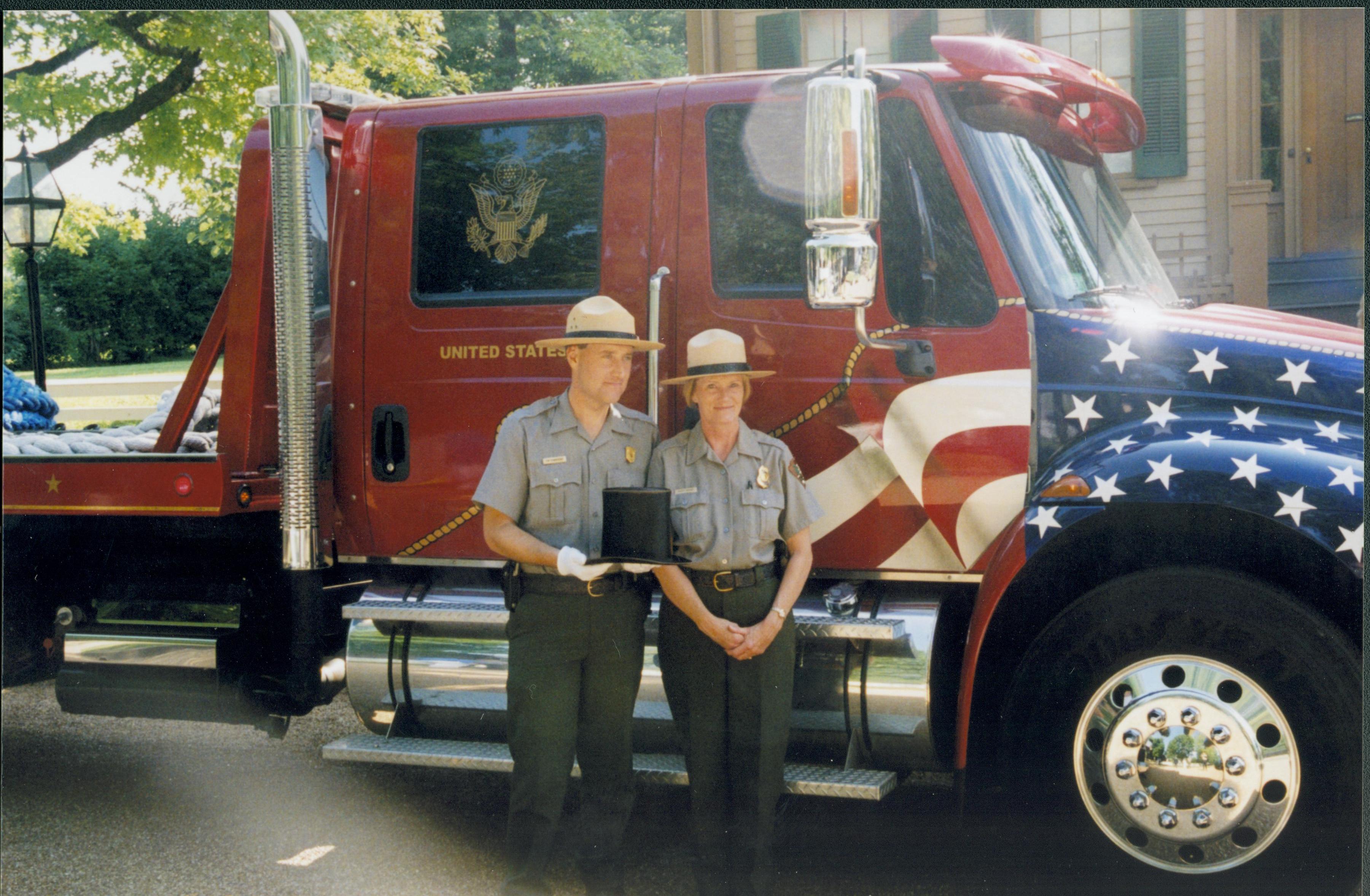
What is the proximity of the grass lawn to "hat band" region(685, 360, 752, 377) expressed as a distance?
1753 millimetres

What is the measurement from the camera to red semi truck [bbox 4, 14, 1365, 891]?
10.9ft

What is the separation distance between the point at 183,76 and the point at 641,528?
2.62 metres

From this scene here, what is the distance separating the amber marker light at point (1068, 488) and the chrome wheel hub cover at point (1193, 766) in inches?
18.3

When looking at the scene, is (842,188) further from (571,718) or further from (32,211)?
(32,211)

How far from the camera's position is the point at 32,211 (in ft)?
14.8

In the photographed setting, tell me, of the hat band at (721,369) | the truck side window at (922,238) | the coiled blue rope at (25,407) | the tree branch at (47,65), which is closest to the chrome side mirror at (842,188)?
the hat band at (721,369)

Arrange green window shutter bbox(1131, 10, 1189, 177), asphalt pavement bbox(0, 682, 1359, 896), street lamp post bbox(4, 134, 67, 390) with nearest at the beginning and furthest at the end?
green window shutter bbox(1131, 10, 1189, 177) → asphalt pavement bbox(0, 682, 1359, 896) → street lamp post bbox(4, 134, 67, 390)

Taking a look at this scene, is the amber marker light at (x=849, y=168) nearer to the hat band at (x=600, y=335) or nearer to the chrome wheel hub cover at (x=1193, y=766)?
the hat band at (x=600, y=335)

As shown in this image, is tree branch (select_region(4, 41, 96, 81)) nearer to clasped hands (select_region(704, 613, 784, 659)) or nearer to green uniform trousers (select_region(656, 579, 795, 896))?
green uniform trousers (select_region(656, 579, 795, 896))

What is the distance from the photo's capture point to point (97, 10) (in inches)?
175

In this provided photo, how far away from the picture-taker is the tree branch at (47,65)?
471 cm

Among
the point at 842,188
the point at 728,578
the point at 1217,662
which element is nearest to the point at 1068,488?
the point at 1217,662

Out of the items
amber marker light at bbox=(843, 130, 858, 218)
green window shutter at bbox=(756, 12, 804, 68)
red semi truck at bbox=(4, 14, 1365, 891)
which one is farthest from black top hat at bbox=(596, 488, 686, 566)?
green window shutter at bbox=(756, 12, 804, 68)

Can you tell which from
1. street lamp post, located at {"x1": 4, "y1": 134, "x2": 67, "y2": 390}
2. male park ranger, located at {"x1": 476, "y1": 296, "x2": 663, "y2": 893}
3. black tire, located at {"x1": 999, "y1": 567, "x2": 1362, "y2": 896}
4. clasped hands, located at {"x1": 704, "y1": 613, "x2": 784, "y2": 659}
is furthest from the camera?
street lamp post, located at {"x1": 4, "y1": 134, "x2": 67, "y2": 390}
